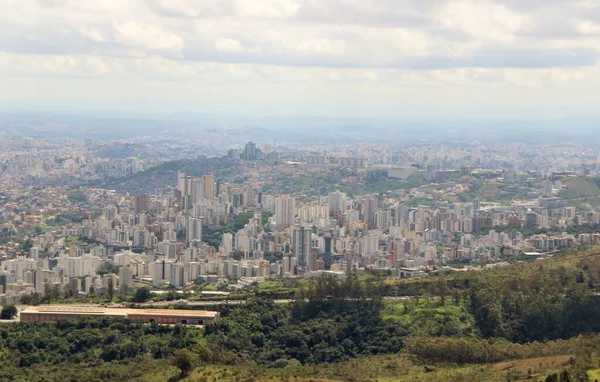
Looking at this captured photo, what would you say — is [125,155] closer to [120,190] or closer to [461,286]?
[120,190]

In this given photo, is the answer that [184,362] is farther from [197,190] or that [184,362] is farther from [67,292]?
[197,190]

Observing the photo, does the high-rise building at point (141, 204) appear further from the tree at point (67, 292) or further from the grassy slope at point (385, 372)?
the grassy slope at point (385, 372)

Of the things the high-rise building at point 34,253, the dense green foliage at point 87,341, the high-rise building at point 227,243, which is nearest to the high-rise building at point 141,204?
the high-rise building at point 227,243

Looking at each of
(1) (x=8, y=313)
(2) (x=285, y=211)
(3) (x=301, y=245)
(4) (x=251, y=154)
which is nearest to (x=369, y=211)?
(2) (x=285, y=211)

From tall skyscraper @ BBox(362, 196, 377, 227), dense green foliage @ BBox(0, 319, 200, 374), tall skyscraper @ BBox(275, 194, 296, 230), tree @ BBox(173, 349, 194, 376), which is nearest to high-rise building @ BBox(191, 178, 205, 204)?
tall skyscraper @ BBox(275, 194, 296, 230)

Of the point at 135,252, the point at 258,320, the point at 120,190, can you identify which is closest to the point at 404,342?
the point at 258,320

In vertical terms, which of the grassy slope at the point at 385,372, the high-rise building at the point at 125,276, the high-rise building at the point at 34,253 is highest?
the grassy slope at the point at 385,372
